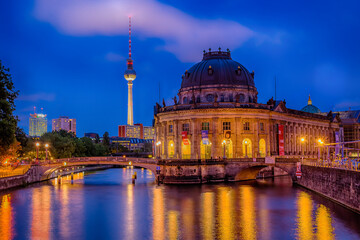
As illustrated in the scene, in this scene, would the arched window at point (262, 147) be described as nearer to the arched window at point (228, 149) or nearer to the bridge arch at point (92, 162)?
the arched window at point (228, 149)

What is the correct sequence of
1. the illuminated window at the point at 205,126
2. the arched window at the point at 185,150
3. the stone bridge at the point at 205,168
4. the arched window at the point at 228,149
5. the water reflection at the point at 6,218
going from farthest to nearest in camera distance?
1. the arched window at the point at 185,150
2. the arched window at the point at 228,149
3. the illuminated window at the point at 205,126
4. the stone bridge at the point at 205,168
5. the water reflection at the point at 6,218

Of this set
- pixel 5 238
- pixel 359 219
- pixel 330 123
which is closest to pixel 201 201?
pixel 359 219

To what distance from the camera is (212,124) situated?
10375cm

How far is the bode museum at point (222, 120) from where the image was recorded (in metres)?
104

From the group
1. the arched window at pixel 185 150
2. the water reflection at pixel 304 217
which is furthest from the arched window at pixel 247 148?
the water reflection at pixel 304 217

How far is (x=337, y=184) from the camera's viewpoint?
57.2 metres

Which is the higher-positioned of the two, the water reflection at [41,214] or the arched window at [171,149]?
the arched window at [171,149]

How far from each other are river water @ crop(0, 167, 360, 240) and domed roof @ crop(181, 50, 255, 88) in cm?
4169

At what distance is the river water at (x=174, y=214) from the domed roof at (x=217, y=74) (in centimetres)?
4169

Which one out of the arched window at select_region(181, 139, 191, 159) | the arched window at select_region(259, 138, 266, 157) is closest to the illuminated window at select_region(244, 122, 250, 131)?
the arched window at select_region(259, 138, 266, 157)

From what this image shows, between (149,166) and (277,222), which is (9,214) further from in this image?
(149,166)

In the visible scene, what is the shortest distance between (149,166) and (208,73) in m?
35.9

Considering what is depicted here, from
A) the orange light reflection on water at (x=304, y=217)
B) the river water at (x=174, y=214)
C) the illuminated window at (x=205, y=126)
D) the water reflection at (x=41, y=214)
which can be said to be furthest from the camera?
the illuminated window at (x=205, y=126)

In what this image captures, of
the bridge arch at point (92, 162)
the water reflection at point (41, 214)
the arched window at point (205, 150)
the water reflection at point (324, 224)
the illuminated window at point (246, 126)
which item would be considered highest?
the illuminated window at point (246, 126)
